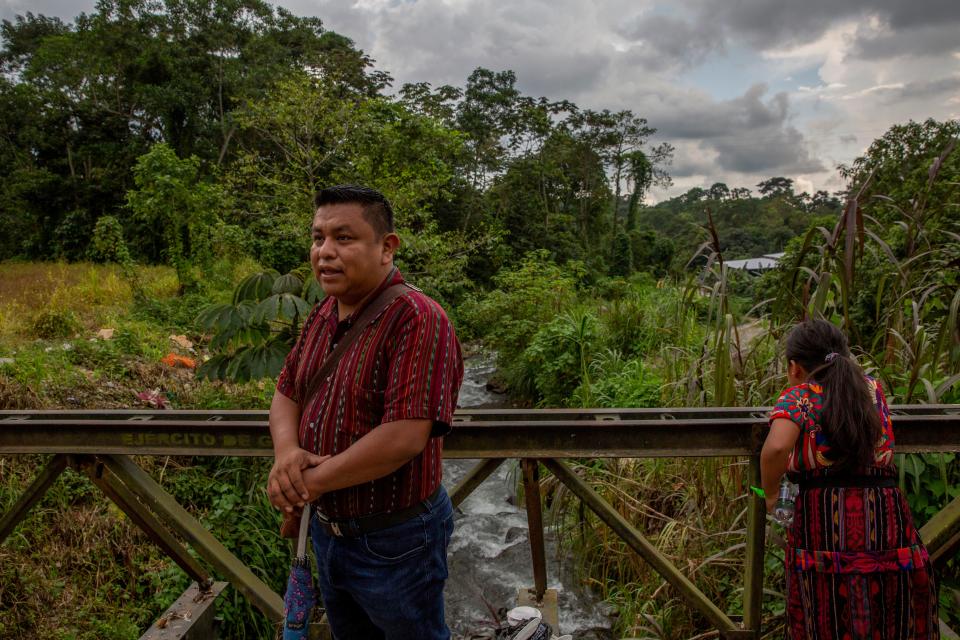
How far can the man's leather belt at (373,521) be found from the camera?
4.25ft

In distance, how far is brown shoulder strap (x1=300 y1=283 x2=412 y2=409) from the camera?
130cm

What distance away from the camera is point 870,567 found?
5.29 feet

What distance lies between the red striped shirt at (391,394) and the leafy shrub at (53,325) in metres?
6.62

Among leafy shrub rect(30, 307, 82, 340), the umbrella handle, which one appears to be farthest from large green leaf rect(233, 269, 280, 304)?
leafy shrub rect(30, 307, 82, 340)

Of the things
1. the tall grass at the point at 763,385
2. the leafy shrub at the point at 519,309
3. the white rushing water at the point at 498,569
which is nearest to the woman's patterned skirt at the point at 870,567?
the tall grass at the point at 763,385

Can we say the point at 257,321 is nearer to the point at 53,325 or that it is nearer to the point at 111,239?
the point at 53,325

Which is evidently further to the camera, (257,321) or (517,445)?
(257,321)

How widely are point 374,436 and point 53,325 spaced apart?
7.03 meters

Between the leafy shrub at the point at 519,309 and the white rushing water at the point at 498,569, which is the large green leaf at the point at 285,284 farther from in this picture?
the leafy shrub at the point at 519,309

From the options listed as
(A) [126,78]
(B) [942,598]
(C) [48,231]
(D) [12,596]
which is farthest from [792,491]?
(A) [126,78]

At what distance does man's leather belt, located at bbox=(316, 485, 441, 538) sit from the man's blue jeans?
0.01 m

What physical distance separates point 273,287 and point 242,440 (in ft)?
4.29

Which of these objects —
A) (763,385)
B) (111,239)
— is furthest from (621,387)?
(111,239)

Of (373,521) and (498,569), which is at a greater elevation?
(373,521)
